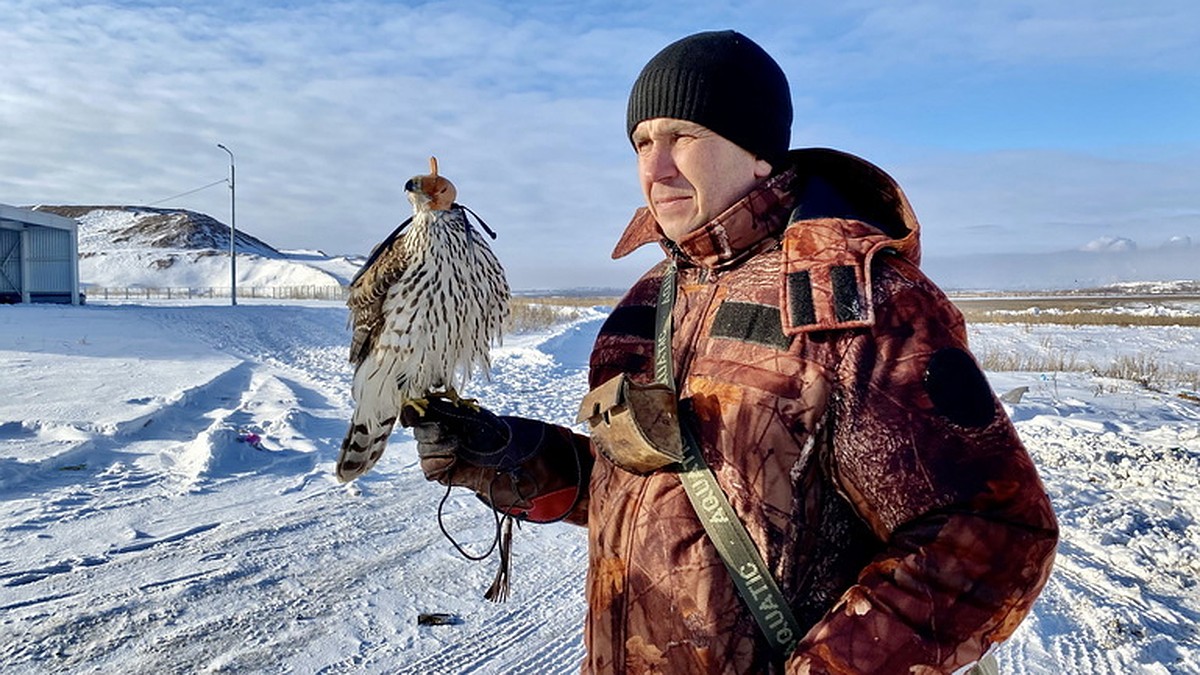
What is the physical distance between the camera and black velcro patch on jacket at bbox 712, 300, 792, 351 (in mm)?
1262

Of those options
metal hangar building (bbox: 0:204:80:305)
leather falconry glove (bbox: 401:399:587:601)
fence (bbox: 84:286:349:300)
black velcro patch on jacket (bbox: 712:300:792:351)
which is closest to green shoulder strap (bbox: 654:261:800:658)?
black velcro patch on jacket (bbox: 712:300:792:351)

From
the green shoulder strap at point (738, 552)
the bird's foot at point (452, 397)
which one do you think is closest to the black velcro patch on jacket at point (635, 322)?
the green shoulder strap at point (738, 552)

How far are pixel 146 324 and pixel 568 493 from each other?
59.5 ft

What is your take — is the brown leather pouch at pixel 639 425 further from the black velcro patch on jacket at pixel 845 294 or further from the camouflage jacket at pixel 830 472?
the black velcro patch on jacket at pixel 845 294

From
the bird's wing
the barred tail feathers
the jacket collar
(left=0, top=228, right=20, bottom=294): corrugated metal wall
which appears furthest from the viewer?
(left=0, top=228, right=20, bottom=294): corrugated metal wall

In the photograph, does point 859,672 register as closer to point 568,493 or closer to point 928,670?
point 928,670

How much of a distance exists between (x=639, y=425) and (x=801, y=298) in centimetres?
36

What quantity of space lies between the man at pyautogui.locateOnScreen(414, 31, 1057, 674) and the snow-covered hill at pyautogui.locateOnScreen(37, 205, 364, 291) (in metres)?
57.4

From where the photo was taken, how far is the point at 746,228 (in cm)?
144

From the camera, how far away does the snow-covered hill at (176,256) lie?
2638 inches

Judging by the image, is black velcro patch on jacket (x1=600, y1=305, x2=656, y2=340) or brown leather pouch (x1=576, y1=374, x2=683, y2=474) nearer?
brown leather pouch (x1=576, y1=374, x2=683, y2=474)

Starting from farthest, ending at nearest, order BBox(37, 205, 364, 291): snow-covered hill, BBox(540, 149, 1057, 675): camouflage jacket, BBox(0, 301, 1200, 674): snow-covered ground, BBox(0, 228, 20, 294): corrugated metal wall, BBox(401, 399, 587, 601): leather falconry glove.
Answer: BBox(37, 205, 364, 291): snow-covered hill
BBox(0, 228, 20, 294): corrugated metal wall
BBox(0, 301, 1200, 674): snow-covered ground
BBox(401, 399, 587, 601): leather falconry glove
BBox(540, 149, 1057, 675): camouflage jacket

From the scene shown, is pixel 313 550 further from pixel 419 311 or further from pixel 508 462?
pixel 508 462

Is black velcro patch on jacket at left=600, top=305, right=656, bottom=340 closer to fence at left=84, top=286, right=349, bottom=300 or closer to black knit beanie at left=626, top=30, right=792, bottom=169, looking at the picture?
black knit beanie at left=626, top=30, right=792, bottom=169
